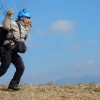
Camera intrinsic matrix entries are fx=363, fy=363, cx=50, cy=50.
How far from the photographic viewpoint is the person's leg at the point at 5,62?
9750 millimetres

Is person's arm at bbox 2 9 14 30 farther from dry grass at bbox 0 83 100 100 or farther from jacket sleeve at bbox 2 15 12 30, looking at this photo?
dry grass at bbox 0 83 100 100

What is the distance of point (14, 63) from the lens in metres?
10.1

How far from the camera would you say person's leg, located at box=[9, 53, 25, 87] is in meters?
10.1

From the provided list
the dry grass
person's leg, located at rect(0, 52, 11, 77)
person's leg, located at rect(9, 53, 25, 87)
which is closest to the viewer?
the dry grass

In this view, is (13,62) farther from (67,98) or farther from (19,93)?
(67,98)

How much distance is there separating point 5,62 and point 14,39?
68 cm

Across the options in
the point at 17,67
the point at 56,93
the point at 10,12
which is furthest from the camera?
the point at 17,67

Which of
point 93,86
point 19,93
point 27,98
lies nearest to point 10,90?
point 19,93

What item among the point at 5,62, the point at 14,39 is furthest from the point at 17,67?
the point at 14,39

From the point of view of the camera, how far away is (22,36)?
9.73 metres

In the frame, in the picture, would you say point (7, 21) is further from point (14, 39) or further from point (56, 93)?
point (56, 93)

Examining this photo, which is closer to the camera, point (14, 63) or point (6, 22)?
point (6, 22)

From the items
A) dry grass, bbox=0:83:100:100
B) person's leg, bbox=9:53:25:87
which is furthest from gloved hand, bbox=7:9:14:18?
dry grass, bbox=0:83:100:100

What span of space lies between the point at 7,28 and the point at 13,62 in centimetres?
114
